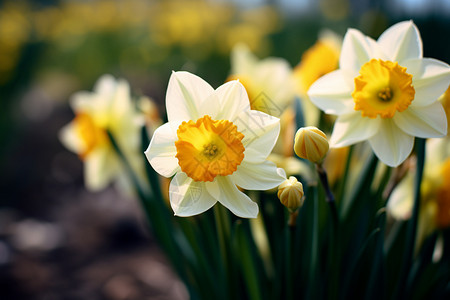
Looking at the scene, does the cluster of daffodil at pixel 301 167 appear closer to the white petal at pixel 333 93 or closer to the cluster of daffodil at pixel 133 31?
the white petal at pixel 333 93

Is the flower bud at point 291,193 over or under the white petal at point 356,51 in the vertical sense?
under

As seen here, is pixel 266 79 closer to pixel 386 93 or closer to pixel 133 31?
Answer: pixel 386 93

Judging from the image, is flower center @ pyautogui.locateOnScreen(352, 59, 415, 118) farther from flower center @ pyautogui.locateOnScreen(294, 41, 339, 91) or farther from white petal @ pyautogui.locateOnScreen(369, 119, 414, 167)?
flower center @ pyautogui.locateOnScreen(294, 41, 339, 91)

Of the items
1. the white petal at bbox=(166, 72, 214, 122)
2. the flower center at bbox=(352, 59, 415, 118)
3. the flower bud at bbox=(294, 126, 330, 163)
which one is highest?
the white petal at bbox=(166, 72, 214, 122)

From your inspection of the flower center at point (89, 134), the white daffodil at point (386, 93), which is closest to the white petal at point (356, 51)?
the white daffodil at point (386, 93)

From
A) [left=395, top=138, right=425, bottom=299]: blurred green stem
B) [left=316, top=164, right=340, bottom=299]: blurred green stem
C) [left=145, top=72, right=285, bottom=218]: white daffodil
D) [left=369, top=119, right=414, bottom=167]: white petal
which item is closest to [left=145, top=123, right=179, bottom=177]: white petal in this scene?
[left=145, top=72, right=285, bottom=218]: white daffodil

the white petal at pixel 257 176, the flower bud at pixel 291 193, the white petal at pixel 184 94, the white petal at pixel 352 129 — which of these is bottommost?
the flower bud at pixel 291 193

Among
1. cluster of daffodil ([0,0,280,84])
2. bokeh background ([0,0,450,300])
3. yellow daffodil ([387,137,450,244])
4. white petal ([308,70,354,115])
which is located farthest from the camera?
cluster of daffodil ([0,0,280,84])
